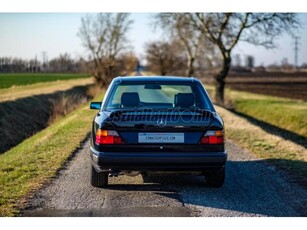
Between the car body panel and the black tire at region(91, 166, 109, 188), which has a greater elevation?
the car body panel

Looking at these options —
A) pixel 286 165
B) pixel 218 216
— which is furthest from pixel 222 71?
pixel 218 216

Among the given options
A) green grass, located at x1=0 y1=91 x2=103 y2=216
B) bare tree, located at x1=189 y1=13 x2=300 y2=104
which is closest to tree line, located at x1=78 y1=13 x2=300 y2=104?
bare tree, located at x1=189 y1=13 x2=300 y2=104

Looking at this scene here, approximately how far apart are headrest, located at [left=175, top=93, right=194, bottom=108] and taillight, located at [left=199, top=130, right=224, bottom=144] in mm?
874

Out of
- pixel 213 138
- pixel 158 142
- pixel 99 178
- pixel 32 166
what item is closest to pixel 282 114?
pixel 32 166

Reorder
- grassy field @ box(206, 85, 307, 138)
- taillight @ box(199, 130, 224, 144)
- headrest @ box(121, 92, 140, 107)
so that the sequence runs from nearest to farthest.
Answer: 1. taillight @ box(199, 130, 224, 144)
2. headrest @ box(121, 92, 140, 107)
3. grassy field @ box(206, 85, 307, 138)

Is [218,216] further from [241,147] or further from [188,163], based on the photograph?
[241,147]

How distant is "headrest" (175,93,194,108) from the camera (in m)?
6.64

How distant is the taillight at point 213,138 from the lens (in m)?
5.85

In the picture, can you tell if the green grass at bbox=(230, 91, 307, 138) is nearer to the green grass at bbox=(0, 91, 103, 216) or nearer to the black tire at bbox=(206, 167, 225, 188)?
the green grass at bbox=(0, 91, 103, 216)

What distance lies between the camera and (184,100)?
667cm

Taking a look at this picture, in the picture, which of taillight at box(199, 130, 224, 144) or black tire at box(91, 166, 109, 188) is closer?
taillight at box(199, 130, 224, 144)

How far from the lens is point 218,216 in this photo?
5137 millimetres

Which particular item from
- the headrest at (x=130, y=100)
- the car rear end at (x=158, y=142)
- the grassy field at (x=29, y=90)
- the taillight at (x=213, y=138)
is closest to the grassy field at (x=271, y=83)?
the grassy field at (x=29, y=90)
